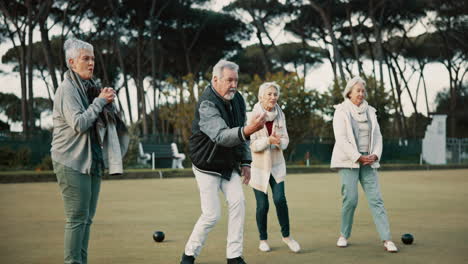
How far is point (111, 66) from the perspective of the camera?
117 ft

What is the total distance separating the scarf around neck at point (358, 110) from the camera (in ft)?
19.9

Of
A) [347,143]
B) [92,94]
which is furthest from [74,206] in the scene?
[347,143]

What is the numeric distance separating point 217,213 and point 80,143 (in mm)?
1222

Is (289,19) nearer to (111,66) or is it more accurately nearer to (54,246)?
(111,66)

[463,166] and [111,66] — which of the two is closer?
[463,166]

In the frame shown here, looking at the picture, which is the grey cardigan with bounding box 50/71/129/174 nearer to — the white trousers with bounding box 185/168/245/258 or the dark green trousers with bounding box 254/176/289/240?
the white trousers with bounding box 185/168/245/258

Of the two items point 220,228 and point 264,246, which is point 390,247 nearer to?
point 264,246

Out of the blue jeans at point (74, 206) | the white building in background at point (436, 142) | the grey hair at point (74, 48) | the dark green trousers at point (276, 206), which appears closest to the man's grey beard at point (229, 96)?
the grey hair at point (74, 48)

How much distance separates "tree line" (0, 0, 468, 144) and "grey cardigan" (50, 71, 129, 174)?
20.5 meters

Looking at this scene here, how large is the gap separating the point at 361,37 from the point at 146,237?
3126cm

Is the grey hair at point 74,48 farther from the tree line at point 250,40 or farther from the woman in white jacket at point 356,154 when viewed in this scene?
the tree line at point 250,40

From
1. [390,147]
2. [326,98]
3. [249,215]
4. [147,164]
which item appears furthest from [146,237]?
[390,147]

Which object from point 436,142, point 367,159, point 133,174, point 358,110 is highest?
point 358,110

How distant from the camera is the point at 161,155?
22828 millimetres
